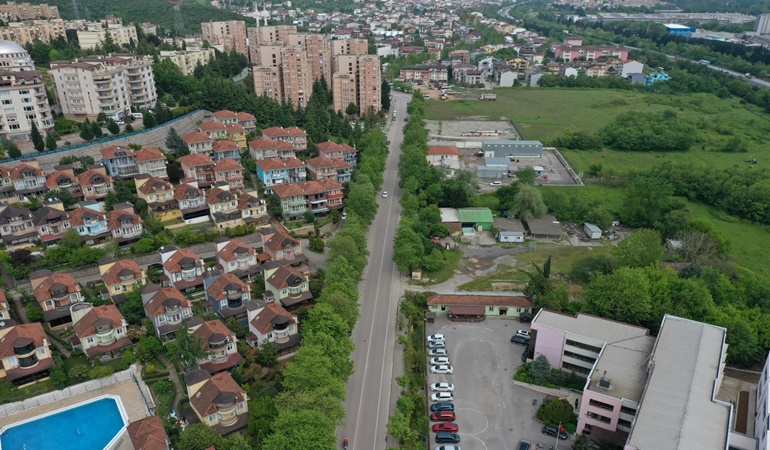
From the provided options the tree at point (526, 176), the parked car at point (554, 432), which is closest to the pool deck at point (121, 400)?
the parked car at point (554, 432)

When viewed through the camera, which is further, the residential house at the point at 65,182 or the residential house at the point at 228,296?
the residential house at the point at 65,182

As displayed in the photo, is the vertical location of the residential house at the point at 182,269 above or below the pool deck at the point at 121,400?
above

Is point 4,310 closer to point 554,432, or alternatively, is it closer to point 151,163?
point 151,163

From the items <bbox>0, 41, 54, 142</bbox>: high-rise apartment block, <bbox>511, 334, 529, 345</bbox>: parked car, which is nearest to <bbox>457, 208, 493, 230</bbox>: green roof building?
<bbox>511, 334, 529, 345</bbox>: parked car

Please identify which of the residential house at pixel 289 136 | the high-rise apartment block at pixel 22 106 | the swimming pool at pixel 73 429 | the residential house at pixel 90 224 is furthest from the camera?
the residential house at pixel 289 136

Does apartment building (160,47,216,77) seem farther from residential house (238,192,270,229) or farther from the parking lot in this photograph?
the parking lot

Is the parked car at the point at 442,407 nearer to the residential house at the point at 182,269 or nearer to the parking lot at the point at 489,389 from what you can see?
the parking lot at the point at 489,389

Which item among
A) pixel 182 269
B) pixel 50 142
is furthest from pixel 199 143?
pixel 182 269
